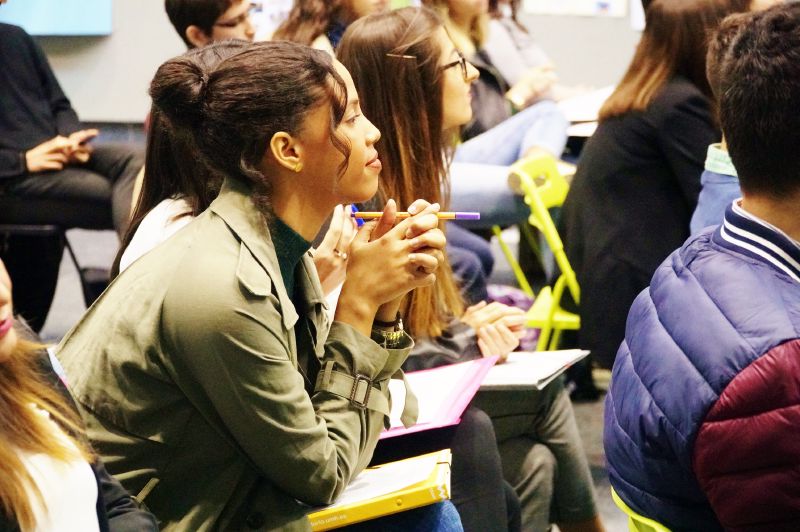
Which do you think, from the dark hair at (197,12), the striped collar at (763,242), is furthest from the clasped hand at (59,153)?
the striped collar at (763,242)

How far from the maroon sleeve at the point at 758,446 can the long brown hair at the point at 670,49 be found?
1.59 meters

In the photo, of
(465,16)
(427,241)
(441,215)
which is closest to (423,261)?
(427,241)

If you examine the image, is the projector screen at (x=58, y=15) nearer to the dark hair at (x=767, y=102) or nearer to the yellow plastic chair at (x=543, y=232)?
the yellow plastic chair at (x=543, y=232)

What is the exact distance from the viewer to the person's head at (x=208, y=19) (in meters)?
3.15

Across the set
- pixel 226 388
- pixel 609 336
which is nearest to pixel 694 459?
pixel 226 388

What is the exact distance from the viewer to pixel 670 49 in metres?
2.72

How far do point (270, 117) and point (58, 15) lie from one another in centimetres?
428

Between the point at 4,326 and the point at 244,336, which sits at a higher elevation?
the point at 4,326

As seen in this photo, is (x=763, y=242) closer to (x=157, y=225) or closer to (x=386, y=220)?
(x=386, y=220)

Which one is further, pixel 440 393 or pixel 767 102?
pixel 440 393

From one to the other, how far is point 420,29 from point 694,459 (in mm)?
1246

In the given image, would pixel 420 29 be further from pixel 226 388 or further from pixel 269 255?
pixel 226 388

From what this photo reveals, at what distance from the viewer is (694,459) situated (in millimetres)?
1244

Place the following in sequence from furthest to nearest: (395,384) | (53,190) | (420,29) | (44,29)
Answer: (44,29)
(53,190)
(420,29)
(395,384)
